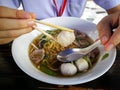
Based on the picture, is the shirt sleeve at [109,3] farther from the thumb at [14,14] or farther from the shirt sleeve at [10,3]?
the thumb at [14,14]

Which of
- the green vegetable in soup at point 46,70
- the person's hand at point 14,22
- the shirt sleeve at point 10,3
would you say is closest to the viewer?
the person's hand at point 14,22

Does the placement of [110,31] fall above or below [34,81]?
above

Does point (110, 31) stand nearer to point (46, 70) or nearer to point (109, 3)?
point (46, 70)

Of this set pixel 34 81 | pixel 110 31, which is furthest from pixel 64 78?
pixel 110 31

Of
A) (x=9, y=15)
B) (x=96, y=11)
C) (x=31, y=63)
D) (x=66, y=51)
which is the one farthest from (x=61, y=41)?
(x=96, y=11)

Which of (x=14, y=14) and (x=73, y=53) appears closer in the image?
(x=14, y=14)

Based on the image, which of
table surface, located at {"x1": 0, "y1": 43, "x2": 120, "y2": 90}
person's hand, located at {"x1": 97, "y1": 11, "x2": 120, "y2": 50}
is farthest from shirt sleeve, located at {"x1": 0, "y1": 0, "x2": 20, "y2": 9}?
person's hand, located at {"x1": 97, "y1": 11, "x2": 120, "y2": 50}

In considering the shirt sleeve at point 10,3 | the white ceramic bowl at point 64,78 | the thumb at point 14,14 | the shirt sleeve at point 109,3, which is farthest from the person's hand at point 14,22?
the shirt sleeve at point 109,3
